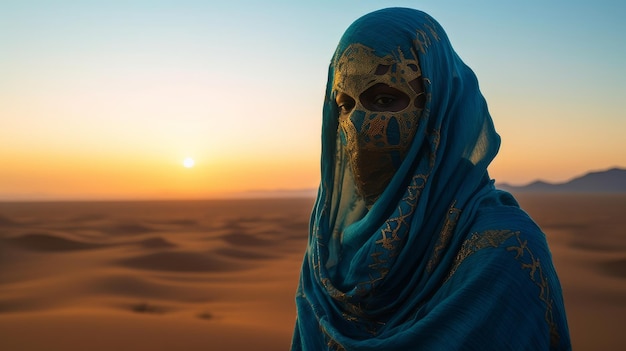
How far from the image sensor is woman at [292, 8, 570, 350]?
191 cm

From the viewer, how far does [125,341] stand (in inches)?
333

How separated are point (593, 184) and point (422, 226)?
18616 centimetres

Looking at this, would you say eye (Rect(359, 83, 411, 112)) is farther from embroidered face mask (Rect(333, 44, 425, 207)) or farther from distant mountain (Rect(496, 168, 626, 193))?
distant mountain (Rect(496, 168, 626, 193))

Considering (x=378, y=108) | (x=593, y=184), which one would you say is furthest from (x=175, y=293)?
(x=593, y=184)

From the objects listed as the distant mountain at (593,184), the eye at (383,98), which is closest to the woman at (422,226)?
the eye at (383,98)

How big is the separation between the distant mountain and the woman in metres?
165

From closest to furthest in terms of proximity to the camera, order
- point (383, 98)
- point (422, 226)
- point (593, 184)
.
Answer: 1. point (422, 226)
2. point (383, 98)
3. point (593, 184)

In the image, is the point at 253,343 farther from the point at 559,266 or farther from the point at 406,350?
the point at 559,266

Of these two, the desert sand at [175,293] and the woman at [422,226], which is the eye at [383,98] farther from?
the desert sand at [175,293]

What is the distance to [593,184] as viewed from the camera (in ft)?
557

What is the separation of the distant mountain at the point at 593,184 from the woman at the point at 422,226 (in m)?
165

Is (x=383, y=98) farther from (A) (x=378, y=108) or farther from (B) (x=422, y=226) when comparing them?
(B) (x=422, y=226)

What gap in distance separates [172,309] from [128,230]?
2501 cm

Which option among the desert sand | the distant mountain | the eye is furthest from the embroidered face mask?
the distant mountain
